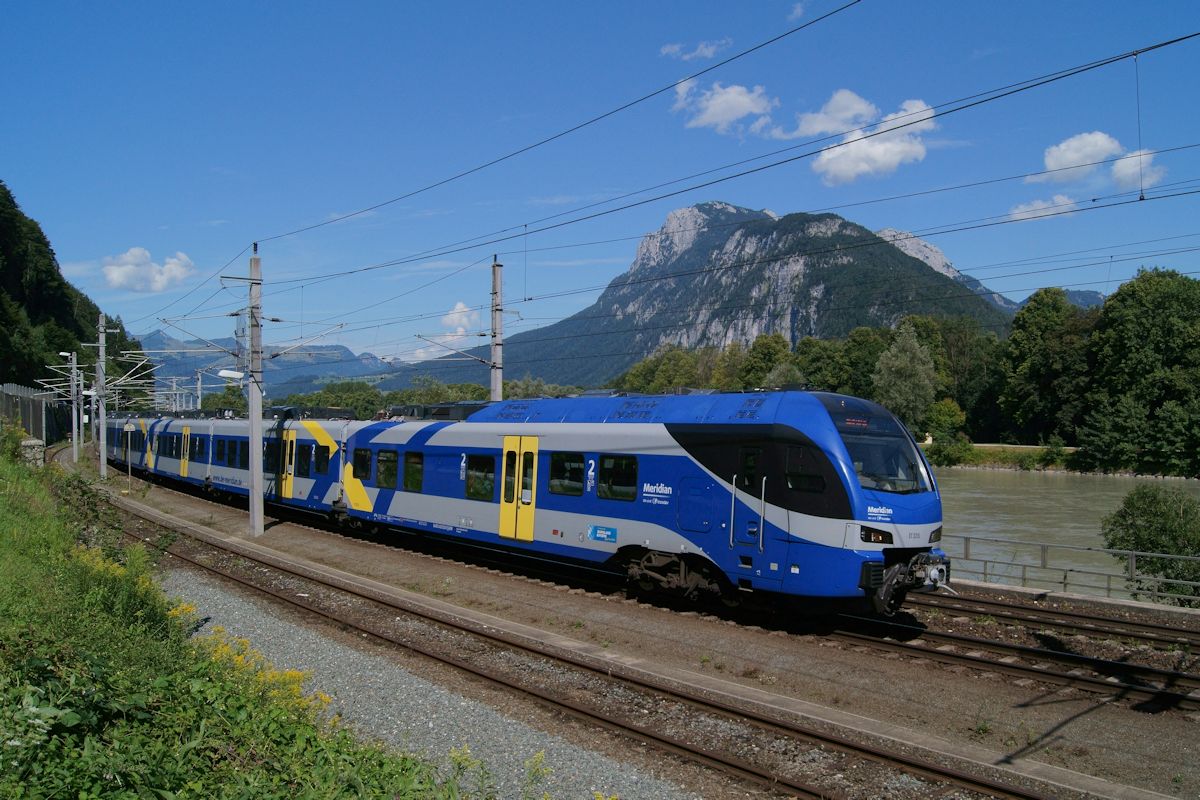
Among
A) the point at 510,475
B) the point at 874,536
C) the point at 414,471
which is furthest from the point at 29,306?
the point at 874,536

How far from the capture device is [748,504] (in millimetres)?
12391

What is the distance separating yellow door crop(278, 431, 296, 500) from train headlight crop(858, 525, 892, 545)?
59.4 ft

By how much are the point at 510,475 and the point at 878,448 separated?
732 cm

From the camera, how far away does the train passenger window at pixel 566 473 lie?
49.6 feet

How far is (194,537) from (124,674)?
17418 mm

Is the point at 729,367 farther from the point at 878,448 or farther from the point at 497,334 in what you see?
the point at 878,448

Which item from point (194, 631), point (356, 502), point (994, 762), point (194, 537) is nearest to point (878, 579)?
point (994, 762)

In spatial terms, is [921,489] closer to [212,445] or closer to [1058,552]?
[1058,552]

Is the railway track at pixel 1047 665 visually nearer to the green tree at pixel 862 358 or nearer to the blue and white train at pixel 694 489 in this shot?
the blue and white train at pixel 694 489

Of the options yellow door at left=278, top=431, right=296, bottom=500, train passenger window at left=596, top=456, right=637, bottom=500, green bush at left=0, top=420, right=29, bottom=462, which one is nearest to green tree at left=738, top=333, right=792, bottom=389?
green bush at left=0, top=420, right=29, bottom=462

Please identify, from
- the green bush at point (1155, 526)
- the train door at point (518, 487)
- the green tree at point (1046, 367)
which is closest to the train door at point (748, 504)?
the train door at point (518, 487)

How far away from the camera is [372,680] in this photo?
10.1 m

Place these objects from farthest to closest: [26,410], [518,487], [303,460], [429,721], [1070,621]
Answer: [26,410] < [303,460] < [518,487] < [1070,621] < [429,721]

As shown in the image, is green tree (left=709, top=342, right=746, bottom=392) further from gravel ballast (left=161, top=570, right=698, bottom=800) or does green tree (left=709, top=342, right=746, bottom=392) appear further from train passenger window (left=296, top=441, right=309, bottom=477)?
gravel ballast (left=161, top=570, right=698, bottom=800)
